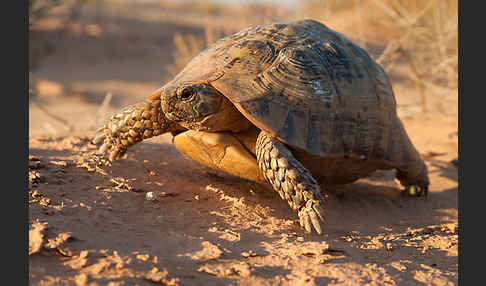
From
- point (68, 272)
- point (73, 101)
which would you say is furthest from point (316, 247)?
point (73, 101)

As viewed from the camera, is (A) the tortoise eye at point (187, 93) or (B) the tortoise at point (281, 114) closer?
(B) the tortoise at point (281, 114)

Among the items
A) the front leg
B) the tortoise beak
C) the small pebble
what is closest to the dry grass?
the tortoise beak

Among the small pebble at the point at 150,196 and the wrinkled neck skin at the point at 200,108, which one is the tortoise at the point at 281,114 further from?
the small pebble at the point at 150,196

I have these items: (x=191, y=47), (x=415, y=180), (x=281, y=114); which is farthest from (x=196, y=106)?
(x=191, y=47)

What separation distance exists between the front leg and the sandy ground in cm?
13

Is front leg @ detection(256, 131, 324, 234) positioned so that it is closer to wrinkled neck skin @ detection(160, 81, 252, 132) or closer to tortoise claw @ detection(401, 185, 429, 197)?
wrinkled neck skin @ detection(160, 81, 252, 132)

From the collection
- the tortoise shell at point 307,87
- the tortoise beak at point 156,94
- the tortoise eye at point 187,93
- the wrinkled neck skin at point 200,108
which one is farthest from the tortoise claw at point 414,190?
the tortoise beak at point 156,94

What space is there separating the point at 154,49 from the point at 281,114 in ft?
42.8

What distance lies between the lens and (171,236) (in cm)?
246

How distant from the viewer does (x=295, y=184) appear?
282 cm

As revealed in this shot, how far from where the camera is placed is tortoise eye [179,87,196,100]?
3.10 metres

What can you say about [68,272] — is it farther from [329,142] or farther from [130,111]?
[329,142]

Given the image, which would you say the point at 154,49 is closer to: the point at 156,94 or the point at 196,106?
the point at 156,94

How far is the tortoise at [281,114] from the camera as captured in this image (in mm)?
2967
